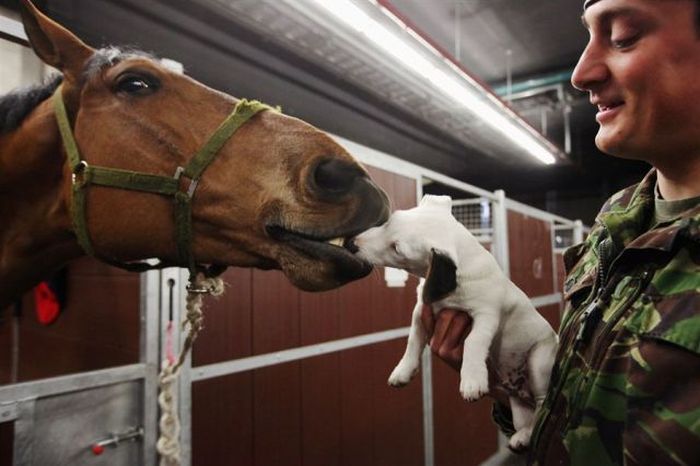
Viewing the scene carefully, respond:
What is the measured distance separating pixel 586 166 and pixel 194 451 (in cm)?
1044

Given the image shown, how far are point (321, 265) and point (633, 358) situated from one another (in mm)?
526

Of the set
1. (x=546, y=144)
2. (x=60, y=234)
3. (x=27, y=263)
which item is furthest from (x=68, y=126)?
(x=546, y=144)

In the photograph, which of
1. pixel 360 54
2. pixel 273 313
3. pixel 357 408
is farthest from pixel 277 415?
pixel 360 54

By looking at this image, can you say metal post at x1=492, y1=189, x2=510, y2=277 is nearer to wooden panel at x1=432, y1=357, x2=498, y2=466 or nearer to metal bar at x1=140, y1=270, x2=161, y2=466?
wooden panel at x1=432, y1=357, x2=498, y2=466

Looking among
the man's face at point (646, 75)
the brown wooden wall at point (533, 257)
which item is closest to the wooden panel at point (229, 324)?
the man's face at point (646, 75)

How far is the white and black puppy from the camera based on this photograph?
829mm

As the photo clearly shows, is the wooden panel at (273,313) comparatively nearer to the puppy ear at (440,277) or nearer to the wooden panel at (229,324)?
the wooden panel at (229,324)

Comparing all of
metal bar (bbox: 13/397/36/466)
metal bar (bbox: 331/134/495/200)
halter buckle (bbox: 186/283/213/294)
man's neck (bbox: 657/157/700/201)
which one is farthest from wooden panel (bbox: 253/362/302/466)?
man's neck (bbox: 657/157/700/201)

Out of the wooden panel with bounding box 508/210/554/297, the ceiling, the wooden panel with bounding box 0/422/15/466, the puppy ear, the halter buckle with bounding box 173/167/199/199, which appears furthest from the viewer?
the wooden panel with bounding box 508/210/554/297

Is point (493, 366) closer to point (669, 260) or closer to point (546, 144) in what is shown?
point (669, 260)

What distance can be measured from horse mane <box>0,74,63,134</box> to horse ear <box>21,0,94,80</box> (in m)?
0.10

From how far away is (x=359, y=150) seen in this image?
2.16 m

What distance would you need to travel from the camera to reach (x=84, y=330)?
1684mm

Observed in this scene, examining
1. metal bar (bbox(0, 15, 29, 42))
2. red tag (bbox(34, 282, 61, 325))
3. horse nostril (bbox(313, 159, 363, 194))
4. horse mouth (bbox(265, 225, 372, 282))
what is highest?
metal bar (bbox(0, 15, 29, 42))
